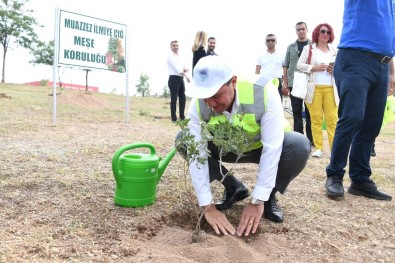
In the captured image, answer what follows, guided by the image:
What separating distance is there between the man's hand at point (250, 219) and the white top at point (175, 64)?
548cm

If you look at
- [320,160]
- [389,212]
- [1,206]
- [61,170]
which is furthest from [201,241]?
[320,160]

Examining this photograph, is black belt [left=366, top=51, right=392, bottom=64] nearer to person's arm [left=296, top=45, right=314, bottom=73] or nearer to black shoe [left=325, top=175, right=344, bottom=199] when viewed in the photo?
black shoe [left=325, top=175, right=344, bottom=199]

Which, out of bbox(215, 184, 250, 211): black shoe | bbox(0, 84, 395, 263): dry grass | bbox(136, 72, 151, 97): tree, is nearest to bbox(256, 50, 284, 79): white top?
bbox(0, 84, 395, 263): dry grass

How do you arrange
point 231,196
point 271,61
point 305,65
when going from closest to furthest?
point 231,196 → point 305,65 → point 271,61

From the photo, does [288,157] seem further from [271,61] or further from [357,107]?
[271,61]

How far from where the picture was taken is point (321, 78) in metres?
4.43

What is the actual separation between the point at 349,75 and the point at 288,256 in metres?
1.41

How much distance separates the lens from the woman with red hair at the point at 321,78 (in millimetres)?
4402

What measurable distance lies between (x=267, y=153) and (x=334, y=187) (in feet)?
3.38

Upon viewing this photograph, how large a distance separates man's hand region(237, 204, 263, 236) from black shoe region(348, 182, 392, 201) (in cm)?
125

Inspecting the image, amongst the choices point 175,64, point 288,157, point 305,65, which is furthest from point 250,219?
point 175,64

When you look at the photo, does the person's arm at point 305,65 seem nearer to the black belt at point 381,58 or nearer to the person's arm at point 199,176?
the black belt at point 381,58

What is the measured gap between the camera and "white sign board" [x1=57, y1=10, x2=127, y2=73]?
6945 millimetres

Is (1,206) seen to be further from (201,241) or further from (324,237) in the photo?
(324,237)
